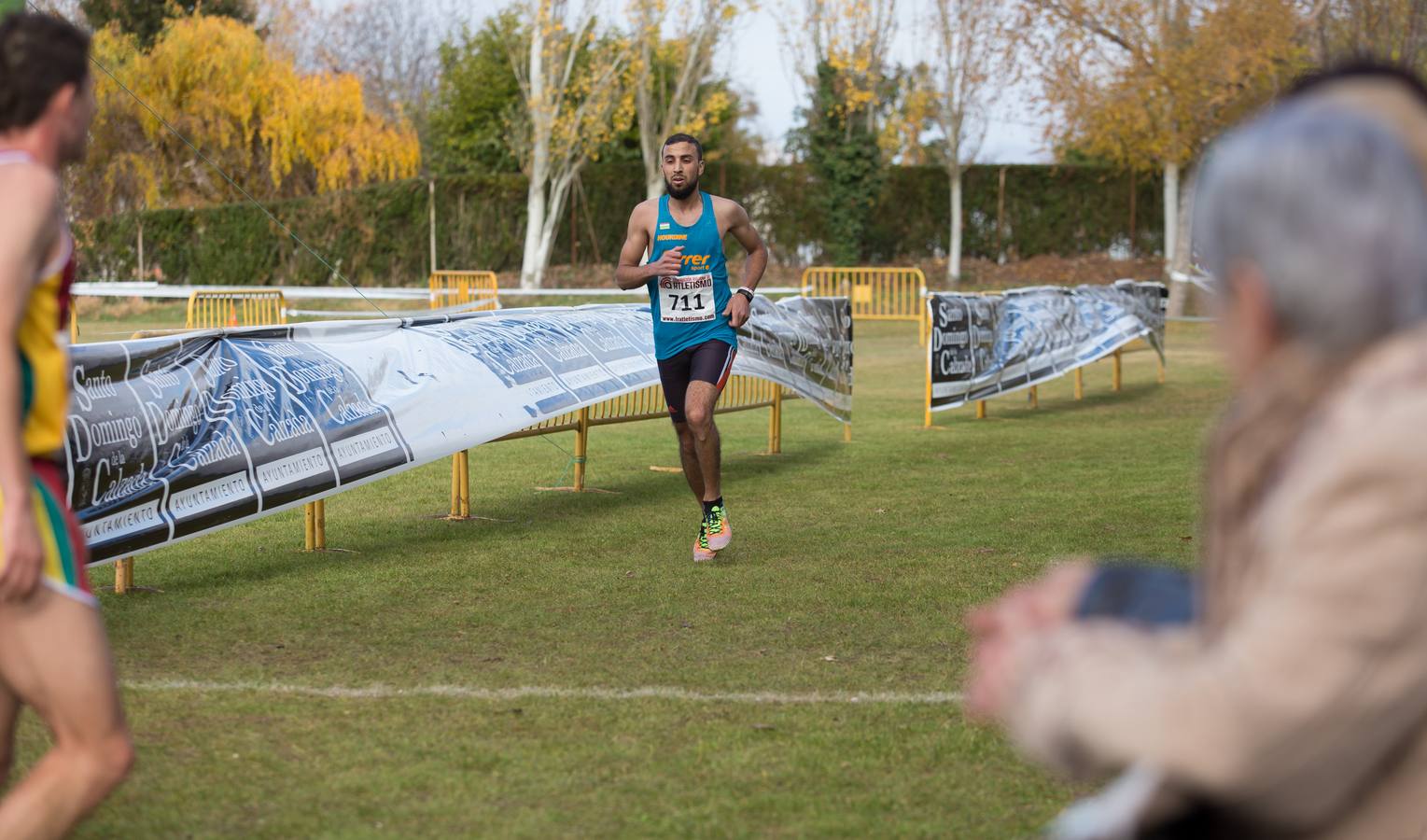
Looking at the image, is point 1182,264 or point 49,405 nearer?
point 49,405

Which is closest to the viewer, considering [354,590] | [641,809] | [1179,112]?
[641,809]

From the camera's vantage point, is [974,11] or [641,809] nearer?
[641,809]

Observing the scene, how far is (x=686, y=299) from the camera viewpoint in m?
8.67

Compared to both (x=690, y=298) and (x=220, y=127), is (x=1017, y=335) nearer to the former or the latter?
(x=690, y=298)

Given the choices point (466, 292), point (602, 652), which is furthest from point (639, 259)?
point (466, 292)

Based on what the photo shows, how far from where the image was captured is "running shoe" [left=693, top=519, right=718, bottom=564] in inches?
322

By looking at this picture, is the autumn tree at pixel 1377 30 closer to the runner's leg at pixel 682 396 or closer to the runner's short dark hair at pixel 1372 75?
the runner's leg at pixel 682 396

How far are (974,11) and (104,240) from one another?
26.6 m

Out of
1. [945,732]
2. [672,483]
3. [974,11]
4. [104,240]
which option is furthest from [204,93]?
[945,732]

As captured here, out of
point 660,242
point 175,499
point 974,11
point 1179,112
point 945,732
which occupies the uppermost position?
point 974,11

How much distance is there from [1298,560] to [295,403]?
6523 millimetres

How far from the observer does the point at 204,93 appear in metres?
43.4

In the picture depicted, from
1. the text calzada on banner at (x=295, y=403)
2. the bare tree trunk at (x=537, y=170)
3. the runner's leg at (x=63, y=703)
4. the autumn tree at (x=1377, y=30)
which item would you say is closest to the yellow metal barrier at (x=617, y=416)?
the text calzada on banner at (x=295, y=403)

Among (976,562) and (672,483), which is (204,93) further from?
(976,562)
